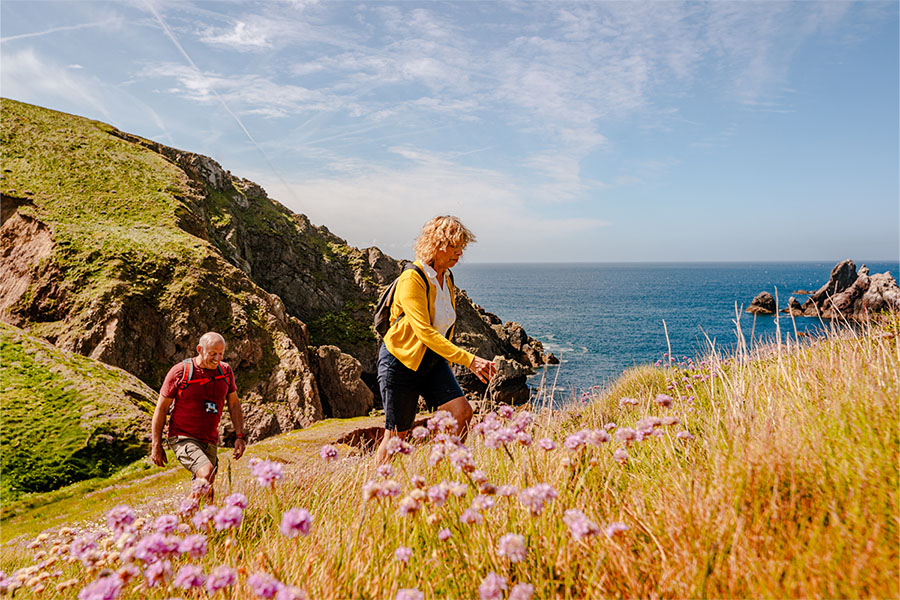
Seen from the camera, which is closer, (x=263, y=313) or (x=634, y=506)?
(x=634, y=506)

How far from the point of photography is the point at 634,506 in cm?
225

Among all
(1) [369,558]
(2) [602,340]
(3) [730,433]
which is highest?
(3) [730,433]

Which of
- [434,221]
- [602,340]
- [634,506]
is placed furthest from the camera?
[602,340]

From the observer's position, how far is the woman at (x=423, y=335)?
4066 mm

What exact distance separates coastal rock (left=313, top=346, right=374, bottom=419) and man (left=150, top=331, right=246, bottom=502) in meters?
16.1

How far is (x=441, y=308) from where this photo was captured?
167 inches

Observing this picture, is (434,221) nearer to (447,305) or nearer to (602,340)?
(447,305)

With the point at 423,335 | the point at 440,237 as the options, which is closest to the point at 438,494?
the point at 423,335

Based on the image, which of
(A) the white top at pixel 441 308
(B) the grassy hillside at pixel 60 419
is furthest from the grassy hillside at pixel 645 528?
(B) the grassy hillside at pixel 60 419

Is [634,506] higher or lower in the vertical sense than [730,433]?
lower

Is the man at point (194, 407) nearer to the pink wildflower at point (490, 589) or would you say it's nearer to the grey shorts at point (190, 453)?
the grey shorts at point (190, 453)

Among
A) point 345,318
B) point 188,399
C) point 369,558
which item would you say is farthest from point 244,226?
point 369,558

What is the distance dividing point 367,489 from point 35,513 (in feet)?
27.9

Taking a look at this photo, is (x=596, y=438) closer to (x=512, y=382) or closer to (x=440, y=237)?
(x=440, y=237)
